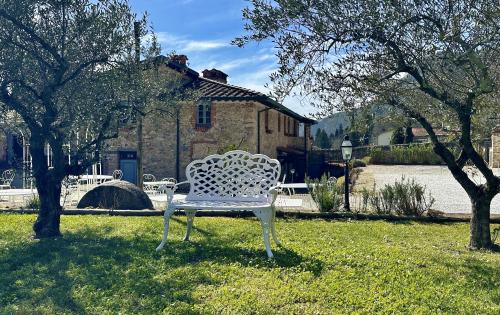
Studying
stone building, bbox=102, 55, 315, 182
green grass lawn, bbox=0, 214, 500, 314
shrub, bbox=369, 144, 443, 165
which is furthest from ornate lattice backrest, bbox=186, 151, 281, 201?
shrub, bbox=369, 144, 443, 165

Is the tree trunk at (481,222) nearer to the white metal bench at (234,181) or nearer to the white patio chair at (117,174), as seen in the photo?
the white metal bench at (234,181)

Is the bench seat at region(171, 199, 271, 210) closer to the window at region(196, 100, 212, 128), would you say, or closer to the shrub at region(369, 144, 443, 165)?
the window at region(196, 100, 212, 128)

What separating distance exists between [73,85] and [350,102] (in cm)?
401

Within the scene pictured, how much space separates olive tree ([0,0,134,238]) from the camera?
5.73 metres

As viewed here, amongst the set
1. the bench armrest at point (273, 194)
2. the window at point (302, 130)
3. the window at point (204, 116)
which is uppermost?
the window at point (302, 130)

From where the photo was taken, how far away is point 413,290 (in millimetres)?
3986

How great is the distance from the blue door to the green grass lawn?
12522mm

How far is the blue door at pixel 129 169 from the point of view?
64.0ft

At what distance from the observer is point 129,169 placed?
19531 millimetres

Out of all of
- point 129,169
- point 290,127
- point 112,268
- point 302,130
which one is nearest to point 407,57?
point 112,268

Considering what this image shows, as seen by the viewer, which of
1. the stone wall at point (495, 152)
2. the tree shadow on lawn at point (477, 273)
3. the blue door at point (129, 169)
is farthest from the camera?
the stone wall at point (495, 152)

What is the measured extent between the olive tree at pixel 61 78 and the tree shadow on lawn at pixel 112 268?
43.7 inches

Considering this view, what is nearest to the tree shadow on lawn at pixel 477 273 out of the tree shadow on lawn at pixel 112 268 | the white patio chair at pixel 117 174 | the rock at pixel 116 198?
the tree shadow on lawn at pixel 112 268

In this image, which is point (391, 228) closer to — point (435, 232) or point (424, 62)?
point (435, 232)
